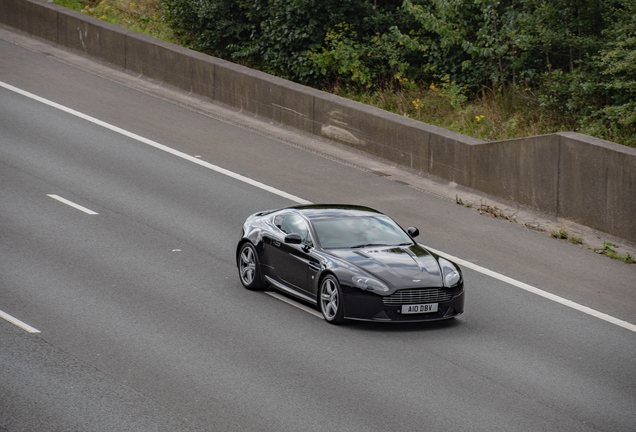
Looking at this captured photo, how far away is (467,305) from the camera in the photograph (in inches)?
492

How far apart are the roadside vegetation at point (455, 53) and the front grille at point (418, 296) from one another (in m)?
7.58

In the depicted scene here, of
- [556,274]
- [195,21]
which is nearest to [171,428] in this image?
[556,274]

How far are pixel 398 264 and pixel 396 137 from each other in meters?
8.77

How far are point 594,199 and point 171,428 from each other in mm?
10397

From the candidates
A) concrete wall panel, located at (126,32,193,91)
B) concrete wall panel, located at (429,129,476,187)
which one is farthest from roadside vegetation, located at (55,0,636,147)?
concrete wall panel, located at (126,32,193,91)

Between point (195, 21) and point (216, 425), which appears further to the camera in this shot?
point (195, 21)

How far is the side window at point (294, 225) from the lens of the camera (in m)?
12.4

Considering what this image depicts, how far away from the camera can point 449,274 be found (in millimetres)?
11695

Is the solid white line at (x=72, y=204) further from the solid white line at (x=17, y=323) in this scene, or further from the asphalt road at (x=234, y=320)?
the solid white line at (x=17, y=323)

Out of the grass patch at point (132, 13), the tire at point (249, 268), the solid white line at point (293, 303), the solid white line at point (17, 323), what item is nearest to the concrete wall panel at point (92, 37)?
the grass patch at point (132, 13)

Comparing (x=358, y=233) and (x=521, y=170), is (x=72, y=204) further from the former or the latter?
(x=521, y=170)

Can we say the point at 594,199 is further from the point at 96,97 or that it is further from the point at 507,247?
the point at 96,97

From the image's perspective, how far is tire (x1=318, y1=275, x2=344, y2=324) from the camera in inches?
447

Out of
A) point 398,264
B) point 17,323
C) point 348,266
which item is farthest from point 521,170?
point 17,323
